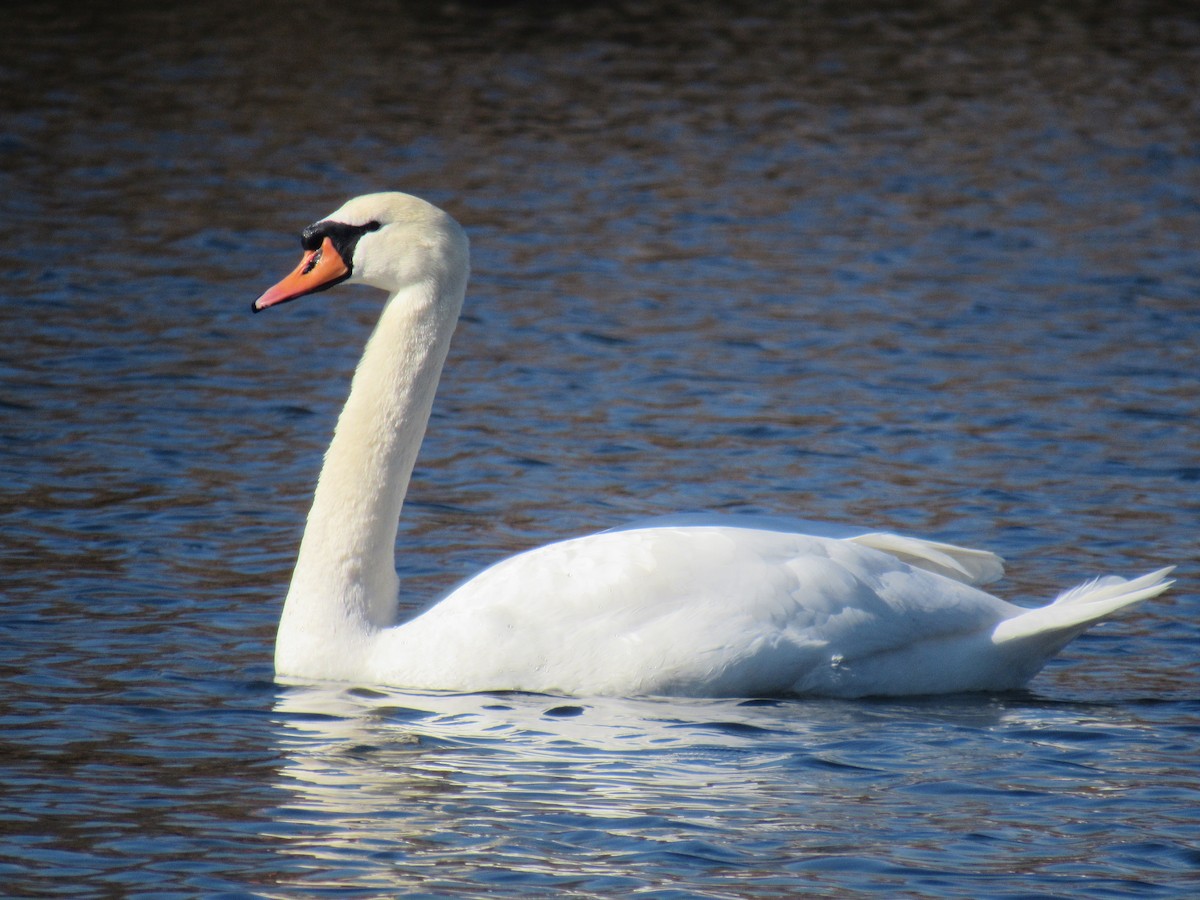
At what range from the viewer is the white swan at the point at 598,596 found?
6895mm

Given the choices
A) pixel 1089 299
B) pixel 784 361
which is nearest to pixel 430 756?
pixel 784 361

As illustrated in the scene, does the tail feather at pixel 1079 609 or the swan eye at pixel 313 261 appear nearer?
the tail feather at pixel 1079 609

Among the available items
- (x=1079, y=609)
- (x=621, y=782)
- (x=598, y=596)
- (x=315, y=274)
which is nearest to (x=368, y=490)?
(x=315, y=274)

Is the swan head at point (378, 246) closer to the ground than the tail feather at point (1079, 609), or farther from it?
farther from it

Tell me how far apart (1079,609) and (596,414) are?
194 inches

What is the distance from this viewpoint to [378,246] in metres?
7.35

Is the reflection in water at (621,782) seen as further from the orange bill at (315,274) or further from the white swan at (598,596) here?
the orange bill at (315,274)

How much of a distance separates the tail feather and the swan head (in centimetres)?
238

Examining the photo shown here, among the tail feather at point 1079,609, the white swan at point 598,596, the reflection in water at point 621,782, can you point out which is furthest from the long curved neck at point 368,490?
the tail feather at point 1079,609

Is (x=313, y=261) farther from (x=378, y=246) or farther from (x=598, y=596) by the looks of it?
(x=598, y=596)

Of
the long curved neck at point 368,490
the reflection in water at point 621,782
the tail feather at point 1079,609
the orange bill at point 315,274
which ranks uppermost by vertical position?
the orange bill at point 315,274

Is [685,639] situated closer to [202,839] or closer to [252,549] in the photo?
[202,839]

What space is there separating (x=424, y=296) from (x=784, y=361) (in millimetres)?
5561

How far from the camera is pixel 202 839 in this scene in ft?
18.8
